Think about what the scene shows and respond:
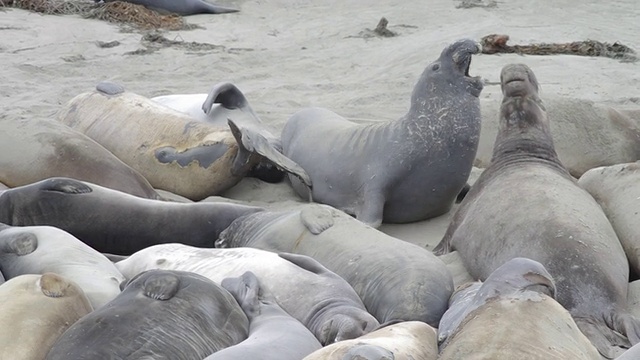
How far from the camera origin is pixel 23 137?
625 centimetres

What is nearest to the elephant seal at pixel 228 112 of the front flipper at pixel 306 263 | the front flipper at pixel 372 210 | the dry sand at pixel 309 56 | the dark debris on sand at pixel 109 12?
the dry sand at pixel 309 56

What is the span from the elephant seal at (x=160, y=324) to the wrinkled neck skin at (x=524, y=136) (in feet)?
7.74

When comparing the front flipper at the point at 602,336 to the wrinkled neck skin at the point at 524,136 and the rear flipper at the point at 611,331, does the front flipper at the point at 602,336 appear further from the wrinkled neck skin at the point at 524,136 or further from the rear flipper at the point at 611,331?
the wrinkled neck skin at the point at 524,136

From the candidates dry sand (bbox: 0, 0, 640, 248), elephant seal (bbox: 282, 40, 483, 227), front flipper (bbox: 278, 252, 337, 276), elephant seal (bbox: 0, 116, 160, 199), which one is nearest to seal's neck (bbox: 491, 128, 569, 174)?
elephant seal (bbox: 282, 40, 483, 227)

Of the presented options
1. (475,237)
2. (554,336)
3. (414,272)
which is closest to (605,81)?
(475,237)

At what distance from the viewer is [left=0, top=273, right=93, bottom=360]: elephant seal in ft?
11.4

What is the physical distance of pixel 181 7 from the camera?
12180 mm

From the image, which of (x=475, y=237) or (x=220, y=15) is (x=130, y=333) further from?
(x=220, y=15)

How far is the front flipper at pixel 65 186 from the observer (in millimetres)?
5379

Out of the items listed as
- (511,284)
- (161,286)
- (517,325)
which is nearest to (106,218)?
(161,286)

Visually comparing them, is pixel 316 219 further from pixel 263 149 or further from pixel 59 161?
pixel 59 161

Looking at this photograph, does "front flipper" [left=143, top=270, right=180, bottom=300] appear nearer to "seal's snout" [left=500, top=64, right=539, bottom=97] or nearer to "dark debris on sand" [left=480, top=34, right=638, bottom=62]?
"seal's snout" [left=500, top=64, right=539, bottom=97]

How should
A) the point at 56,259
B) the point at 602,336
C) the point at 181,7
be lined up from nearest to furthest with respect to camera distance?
the point at 602,336, the point at 56,259, the point at 181,7

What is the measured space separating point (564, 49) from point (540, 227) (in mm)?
5536
